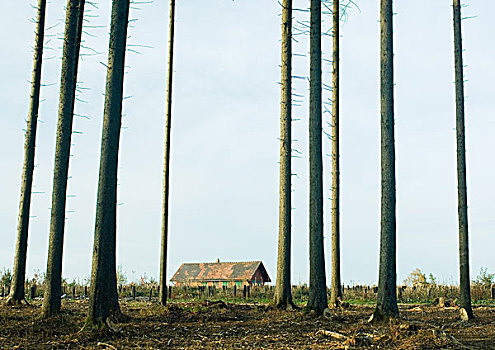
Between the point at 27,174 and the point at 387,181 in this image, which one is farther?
the point at 27,174

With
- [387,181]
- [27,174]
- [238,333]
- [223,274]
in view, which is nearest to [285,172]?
[387,181]

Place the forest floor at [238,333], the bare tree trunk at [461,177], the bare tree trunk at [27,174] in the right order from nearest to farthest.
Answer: the forest floor at [238,333]
the bare tree trunk at [461,177]
the bare tree trunk at [27,174]

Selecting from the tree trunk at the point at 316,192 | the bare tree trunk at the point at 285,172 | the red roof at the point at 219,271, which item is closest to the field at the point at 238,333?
the tree trunk at the point at 316,192

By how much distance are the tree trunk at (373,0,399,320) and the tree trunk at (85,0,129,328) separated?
511cm

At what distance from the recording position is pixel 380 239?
11750mm

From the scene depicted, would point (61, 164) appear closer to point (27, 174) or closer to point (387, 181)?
Answer: point (27, 174)

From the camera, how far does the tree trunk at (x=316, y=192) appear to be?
1353 centimetres

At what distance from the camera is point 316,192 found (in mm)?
14000

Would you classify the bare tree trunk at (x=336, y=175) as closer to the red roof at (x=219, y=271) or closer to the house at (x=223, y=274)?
the house at (x=223, y=274)

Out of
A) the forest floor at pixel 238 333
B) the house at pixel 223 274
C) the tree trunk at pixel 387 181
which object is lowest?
the forest floor at pixel 238 333

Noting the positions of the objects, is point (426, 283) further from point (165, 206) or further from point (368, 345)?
point (368, 345)

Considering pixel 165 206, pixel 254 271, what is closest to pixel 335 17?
pixel 165 206

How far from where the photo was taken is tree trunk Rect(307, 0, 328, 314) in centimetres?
1353

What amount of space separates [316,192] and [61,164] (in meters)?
5.83
